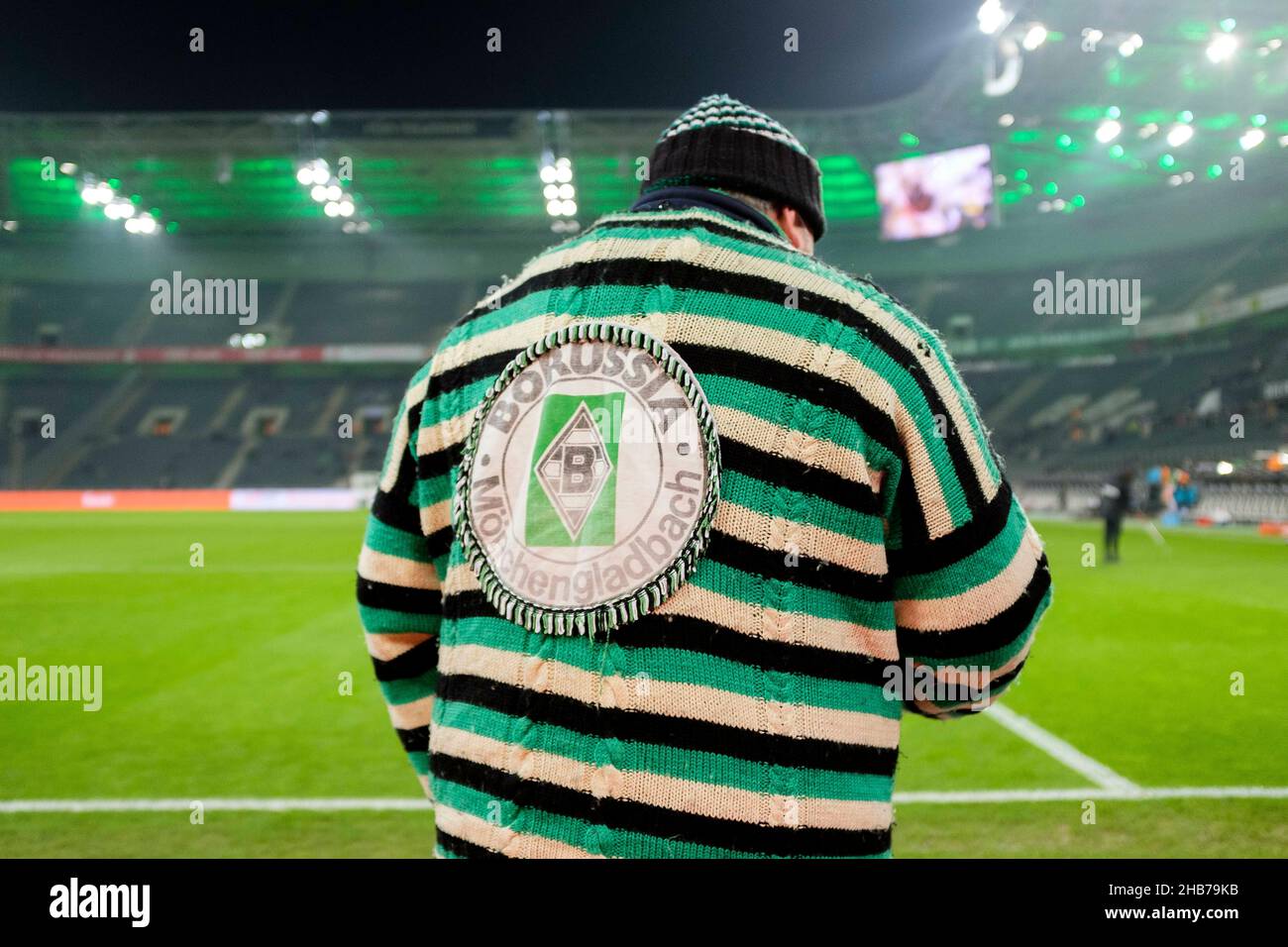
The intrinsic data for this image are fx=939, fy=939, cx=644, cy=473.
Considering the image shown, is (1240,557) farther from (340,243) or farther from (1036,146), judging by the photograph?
(340,243)

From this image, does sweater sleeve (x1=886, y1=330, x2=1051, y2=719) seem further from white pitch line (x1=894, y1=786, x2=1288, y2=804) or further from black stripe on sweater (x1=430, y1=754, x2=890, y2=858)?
white pitch line (x1=894, y1=786, x2=1288, y2=804)

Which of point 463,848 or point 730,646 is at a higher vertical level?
point 730,646

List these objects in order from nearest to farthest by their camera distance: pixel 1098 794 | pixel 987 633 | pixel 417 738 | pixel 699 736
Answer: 1. pixel 699 736
2. pixel 987 633
3. pixel 417 738
4. pixel 1098 794

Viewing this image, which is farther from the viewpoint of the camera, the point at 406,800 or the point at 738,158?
the point at 406,800

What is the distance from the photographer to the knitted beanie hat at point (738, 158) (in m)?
1.43

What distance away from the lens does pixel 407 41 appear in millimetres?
3941

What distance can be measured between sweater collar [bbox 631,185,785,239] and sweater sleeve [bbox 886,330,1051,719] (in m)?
0.31

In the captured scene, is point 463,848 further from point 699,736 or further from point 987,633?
point 987,633

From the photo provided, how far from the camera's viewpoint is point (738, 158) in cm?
143

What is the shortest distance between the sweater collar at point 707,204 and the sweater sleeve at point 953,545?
0.31 m

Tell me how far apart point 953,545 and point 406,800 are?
3592mm

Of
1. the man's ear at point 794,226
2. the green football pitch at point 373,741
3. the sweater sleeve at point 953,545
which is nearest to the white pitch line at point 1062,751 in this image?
the green football pitch at point 373,741

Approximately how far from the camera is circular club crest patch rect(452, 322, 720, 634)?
123cm
